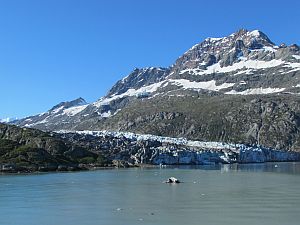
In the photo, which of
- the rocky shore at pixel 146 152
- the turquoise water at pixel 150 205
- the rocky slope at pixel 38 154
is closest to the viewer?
the turquoise water at pixel 150 205

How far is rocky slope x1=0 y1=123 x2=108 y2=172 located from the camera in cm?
11238

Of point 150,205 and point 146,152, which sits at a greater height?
point 146,152

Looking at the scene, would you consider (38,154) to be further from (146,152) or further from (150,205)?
(150,205)

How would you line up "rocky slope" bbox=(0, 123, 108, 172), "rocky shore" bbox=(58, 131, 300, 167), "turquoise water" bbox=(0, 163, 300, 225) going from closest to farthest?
"turquoise water" bbox=(0, 163, 300, 225) < "rocky slope" bbox=(0, 123, 108, 172) < "rocky shore" bbox=(58, 131, 300, 167)

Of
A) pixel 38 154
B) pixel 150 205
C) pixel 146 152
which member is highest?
pixel 146 152

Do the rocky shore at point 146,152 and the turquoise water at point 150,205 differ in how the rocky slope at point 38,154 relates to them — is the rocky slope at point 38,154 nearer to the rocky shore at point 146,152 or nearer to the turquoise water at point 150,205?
the rocky shore at point 146,152

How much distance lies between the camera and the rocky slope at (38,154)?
112375mm

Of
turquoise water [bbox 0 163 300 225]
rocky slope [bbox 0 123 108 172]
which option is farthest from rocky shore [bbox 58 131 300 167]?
turquoise water [bbox 0 163 300 225]

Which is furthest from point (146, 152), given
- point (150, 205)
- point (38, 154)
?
point (150, 205)

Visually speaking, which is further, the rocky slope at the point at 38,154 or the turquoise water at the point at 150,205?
the rocky slope at the point at 38,154

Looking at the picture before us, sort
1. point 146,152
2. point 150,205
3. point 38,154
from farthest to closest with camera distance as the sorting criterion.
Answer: point 146,152 < point 38,154 < point 150,205

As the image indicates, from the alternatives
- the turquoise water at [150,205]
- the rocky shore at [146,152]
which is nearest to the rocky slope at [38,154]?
the rocky shore at [146,152]

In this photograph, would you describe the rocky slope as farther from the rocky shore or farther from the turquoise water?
the turquoise water

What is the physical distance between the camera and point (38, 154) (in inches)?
4685
